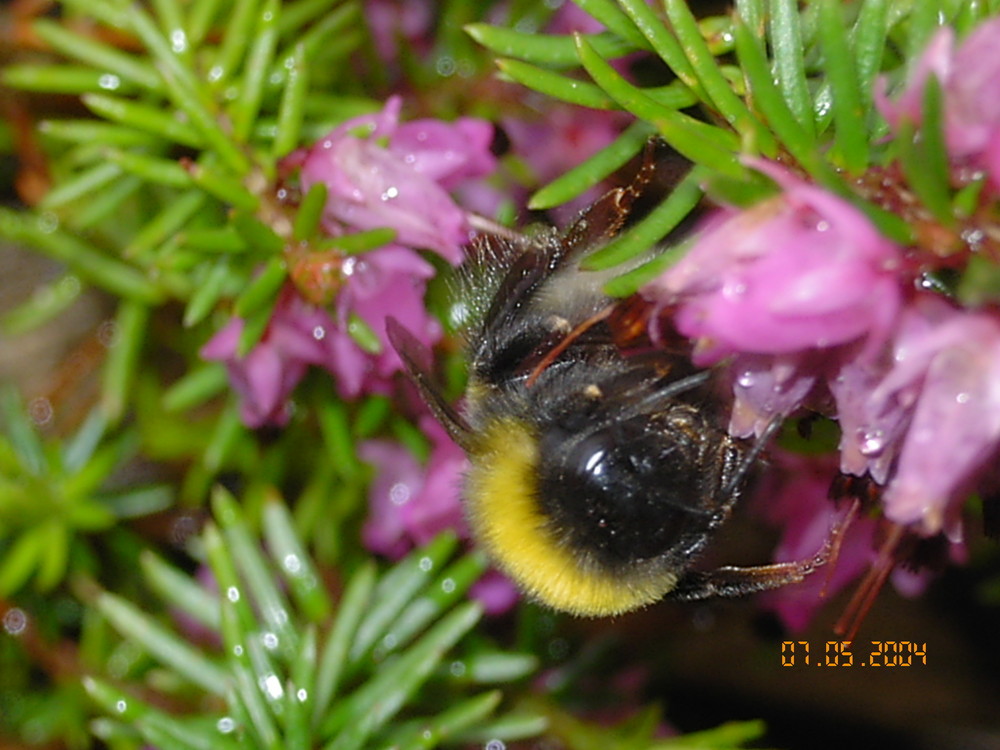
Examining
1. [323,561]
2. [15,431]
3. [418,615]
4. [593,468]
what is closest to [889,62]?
[593,468]

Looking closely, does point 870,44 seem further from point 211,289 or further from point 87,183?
point 87,183

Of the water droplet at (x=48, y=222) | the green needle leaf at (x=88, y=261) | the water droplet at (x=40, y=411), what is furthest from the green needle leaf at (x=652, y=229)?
the water droplet at (x=40, y=411)

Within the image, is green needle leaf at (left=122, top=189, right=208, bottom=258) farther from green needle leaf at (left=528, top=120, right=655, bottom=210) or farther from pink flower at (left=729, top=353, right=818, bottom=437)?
pink flower at (left=729, top=353, right=818, bottom=437)

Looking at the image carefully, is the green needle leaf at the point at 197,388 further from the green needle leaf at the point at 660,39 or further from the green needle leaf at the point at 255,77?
the green needle leaf at the point at 660,39

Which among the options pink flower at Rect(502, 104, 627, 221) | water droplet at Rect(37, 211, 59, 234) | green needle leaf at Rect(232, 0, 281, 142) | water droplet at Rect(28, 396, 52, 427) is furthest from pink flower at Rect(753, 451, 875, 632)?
water droplet at Rect(28, 396, 52, 427)

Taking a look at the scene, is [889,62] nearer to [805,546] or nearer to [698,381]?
[698,381]

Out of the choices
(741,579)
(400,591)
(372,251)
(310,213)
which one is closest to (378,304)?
(372,251)
